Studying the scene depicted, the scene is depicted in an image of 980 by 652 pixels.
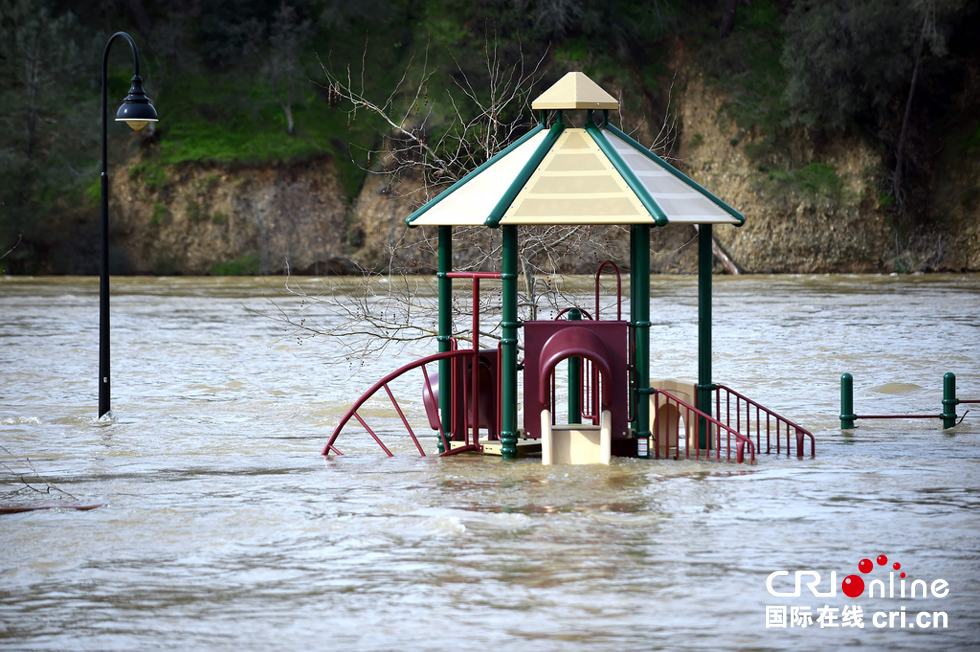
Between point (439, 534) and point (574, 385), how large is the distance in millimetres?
4631

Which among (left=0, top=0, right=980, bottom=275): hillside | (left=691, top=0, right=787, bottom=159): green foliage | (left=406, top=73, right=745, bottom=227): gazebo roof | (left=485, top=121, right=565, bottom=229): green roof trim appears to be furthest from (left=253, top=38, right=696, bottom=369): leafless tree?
(left=691, top=0, right=787, bottom=159): green foliage

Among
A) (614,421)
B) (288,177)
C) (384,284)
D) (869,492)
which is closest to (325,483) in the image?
(614,421)

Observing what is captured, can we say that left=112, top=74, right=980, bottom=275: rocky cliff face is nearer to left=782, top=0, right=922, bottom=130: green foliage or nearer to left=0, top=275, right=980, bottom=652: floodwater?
left=782, top=0, right=922, bottom=130: green foliage

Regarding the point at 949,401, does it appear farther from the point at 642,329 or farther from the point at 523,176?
the point at 523,176

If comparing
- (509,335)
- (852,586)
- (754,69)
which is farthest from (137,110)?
(754,69)

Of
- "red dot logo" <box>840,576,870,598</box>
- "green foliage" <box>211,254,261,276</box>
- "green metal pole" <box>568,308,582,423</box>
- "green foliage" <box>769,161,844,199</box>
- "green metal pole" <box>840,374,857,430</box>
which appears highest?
"green foliage" <box>769,161,844,199</box>

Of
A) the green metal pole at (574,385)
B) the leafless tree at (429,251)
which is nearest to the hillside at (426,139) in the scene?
the leafless tree at (429,251)

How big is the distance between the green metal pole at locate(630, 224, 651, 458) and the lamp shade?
6.97 metres

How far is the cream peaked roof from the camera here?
1455 centimetres

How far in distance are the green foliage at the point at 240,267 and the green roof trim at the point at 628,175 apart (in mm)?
49505

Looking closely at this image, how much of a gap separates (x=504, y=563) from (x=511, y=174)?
241 inches

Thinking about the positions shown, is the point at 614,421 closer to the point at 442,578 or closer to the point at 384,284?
the point at 442,578

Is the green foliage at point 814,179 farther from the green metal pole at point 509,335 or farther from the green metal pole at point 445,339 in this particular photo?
the green metal pole at point 509,335

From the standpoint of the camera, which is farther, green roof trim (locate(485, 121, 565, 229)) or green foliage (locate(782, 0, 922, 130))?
green foliage (locate(782, 0, 922, 130))
